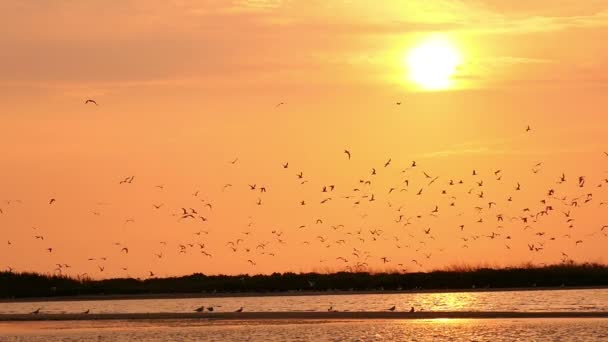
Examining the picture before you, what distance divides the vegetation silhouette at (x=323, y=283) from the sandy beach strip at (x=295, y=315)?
2206cm

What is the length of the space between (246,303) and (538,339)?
88.2ft

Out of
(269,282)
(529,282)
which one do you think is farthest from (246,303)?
(529,282)

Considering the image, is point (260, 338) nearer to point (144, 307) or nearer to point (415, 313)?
point (415, 313)

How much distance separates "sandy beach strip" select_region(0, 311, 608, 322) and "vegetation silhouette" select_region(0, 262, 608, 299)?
22056 millimetres

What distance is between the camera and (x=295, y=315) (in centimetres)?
5403

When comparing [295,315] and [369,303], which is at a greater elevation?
[369,303]

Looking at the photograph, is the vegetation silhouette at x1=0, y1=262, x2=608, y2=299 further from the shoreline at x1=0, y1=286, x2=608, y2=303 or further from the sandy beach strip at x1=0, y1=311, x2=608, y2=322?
the sandy beach strip at x1=0, y1=311, x2=608, y2=322

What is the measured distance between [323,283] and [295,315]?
28661 mm

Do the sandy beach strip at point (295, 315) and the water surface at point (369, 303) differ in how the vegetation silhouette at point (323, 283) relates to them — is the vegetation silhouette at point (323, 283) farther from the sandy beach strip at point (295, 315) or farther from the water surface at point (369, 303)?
the sandy beach strip at point (295, 315)

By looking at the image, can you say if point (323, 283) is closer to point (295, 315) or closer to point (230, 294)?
point (230, 294)

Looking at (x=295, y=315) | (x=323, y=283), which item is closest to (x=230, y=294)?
(x=323, y=283)

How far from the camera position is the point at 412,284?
265 ft

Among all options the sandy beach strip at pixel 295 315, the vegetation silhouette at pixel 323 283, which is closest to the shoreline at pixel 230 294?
the vegetation silhouette at pixel 323 283

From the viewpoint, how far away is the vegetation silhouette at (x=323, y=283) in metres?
79.1
